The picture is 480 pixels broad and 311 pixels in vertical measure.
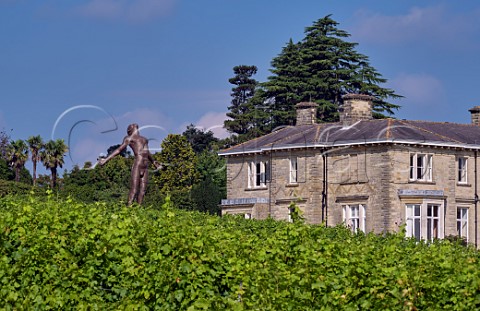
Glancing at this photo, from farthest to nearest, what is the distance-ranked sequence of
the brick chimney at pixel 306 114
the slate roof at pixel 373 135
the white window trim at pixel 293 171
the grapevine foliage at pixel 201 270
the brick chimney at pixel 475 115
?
the brick chimney at pixel 475 115 < the brick chimney at pixel 306 114 < the white window trim at pixel 293 171 < the slate roof at pixel 373 135 < the grapevine foliage at pixel 201 270

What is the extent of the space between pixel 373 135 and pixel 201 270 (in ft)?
161

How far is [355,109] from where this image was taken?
77.4 m

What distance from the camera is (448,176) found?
2916 inches

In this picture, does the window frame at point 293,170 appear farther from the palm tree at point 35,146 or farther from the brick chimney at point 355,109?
the palm tree at point 35,146

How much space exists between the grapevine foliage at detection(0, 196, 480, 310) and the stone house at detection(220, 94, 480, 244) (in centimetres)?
4437

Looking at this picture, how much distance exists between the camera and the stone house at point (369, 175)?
238ft

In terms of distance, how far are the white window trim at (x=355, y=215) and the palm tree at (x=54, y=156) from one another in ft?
122

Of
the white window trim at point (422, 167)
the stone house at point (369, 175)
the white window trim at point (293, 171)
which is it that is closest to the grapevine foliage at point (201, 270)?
the stone house at point (369, 175)

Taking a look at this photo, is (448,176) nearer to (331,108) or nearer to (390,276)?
(331,108)

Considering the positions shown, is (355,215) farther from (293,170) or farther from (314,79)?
(314,79)

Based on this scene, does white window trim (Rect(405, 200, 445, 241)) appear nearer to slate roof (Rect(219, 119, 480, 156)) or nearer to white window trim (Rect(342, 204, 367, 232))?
white window trim (Rect(342, 204, 367, 232))

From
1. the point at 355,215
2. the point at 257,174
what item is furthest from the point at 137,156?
the point at 257,174

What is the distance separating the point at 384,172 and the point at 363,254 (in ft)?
159

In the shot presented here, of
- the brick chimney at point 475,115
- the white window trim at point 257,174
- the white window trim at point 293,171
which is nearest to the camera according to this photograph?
the white window trim at point 293,171
